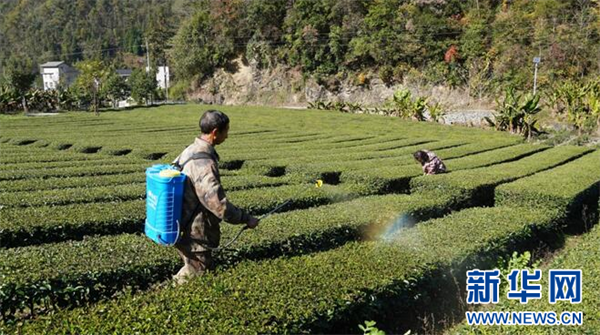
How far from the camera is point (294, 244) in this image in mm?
6676

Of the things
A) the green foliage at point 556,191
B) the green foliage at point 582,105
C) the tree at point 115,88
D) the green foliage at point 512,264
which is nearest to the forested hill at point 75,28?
the tree at point 115,88

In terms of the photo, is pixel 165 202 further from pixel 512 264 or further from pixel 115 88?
pixel 115 88

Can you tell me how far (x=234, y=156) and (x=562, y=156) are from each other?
10537mm

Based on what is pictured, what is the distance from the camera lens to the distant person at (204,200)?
4.34 m

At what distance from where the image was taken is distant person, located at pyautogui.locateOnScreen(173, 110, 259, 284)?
434cm

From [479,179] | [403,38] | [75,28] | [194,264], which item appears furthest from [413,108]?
[75,28]

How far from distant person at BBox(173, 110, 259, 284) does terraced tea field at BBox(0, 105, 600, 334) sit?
0.36m

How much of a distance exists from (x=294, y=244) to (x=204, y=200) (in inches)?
101

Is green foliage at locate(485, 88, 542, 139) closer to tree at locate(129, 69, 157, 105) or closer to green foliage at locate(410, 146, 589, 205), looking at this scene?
green foliage at locate(410, 146, 589, 205)

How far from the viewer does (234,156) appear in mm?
→ 15242

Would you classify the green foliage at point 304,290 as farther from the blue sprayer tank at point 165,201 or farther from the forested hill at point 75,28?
the forested hill at point 75,28

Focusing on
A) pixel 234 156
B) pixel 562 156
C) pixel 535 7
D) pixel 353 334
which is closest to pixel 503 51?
pixel 535 7

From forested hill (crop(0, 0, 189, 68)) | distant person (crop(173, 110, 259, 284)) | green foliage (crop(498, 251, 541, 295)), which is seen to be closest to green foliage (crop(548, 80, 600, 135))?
green foliage (crop(498, 251, 541, 295))

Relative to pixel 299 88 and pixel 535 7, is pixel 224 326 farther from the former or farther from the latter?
pixel 299 88
